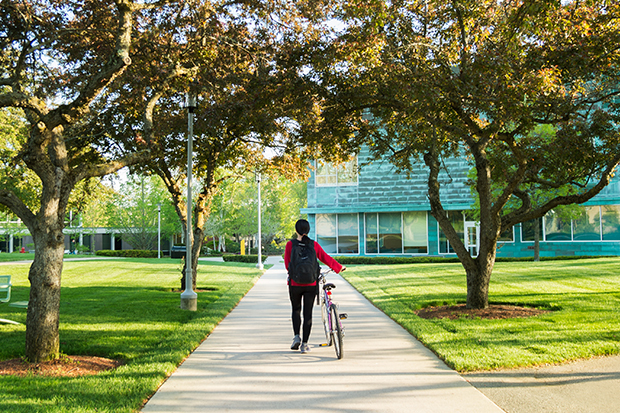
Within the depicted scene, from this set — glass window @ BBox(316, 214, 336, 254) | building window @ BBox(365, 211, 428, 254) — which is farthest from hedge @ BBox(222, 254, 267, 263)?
building window @ BBox(365, 211, 428, 254)

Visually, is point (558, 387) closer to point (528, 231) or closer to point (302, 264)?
point (302, 264)

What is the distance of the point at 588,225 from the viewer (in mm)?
32656

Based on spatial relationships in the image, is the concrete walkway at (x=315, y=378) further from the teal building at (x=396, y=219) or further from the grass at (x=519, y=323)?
the teal building at (x=396, y=219)

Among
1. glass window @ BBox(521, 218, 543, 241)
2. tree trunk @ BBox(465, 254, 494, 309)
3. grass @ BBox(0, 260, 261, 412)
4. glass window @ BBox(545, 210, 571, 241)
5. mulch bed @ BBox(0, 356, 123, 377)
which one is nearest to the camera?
grass @ BBox(0, 260, 261, 412)

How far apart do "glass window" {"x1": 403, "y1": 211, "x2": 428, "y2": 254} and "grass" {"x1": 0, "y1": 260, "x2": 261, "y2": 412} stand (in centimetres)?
1954

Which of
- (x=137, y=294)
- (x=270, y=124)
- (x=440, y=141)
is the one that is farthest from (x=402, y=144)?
(x=137, y=294)

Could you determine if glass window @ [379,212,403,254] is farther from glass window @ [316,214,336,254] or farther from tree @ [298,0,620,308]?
tree @ [298,0,620,308]

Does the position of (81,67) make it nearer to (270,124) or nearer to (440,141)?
(270,124)

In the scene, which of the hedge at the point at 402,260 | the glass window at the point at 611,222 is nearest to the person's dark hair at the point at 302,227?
the hedge at the point at 402,260

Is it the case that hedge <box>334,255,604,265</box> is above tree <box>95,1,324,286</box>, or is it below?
below

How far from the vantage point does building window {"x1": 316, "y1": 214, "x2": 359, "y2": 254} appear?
35281 mm

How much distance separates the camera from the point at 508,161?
12977 millimetres

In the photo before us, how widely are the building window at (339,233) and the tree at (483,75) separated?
77.9 ft

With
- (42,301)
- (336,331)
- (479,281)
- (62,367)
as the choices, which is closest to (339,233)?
(479,281)
